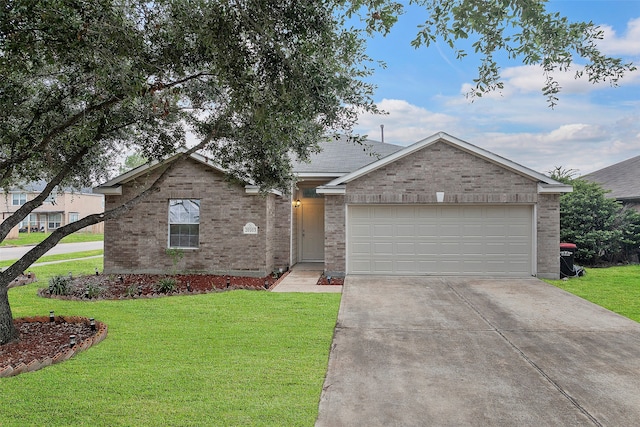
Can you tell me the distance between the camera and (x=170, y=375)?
14.9ft

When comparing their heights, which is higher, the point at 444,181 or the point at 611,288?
the point at 444,181

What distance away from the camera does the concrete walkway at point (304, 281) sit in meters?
9.98

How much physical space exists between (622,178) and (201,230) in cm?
2195

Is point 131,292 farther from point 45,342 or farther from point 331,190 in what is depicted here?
point 331,190

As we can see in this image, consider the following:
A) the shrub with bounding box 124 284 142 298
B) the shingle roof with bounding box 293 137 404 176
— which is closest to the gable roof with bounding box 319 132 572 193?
the shingle roof with bounding box 293 137 404 176

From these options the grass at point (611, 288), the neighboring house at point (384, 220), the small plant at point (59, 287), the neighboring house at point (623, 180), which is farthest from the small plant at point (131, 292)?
the neighboring house at point (623, 180)

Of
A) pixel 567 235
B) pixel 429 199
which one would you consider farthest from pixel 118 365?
pixel 567 235

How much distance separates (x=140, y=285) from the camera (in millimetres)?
10570

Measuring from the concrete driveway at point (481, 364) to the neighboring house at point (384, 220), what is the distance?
319cm

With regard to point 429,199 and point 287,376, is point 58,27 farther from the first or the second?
point 429,199

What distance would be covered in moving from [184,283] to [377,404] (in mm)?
8002

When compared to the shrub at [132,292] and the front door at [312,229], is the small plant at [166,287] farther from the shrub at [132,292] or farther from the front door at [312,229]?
the front door at [312,229]

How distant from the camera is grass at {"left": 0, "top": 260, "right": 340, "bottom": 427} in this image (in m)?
3.67

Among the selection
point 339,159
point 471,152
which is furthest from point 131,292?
point 471,152
